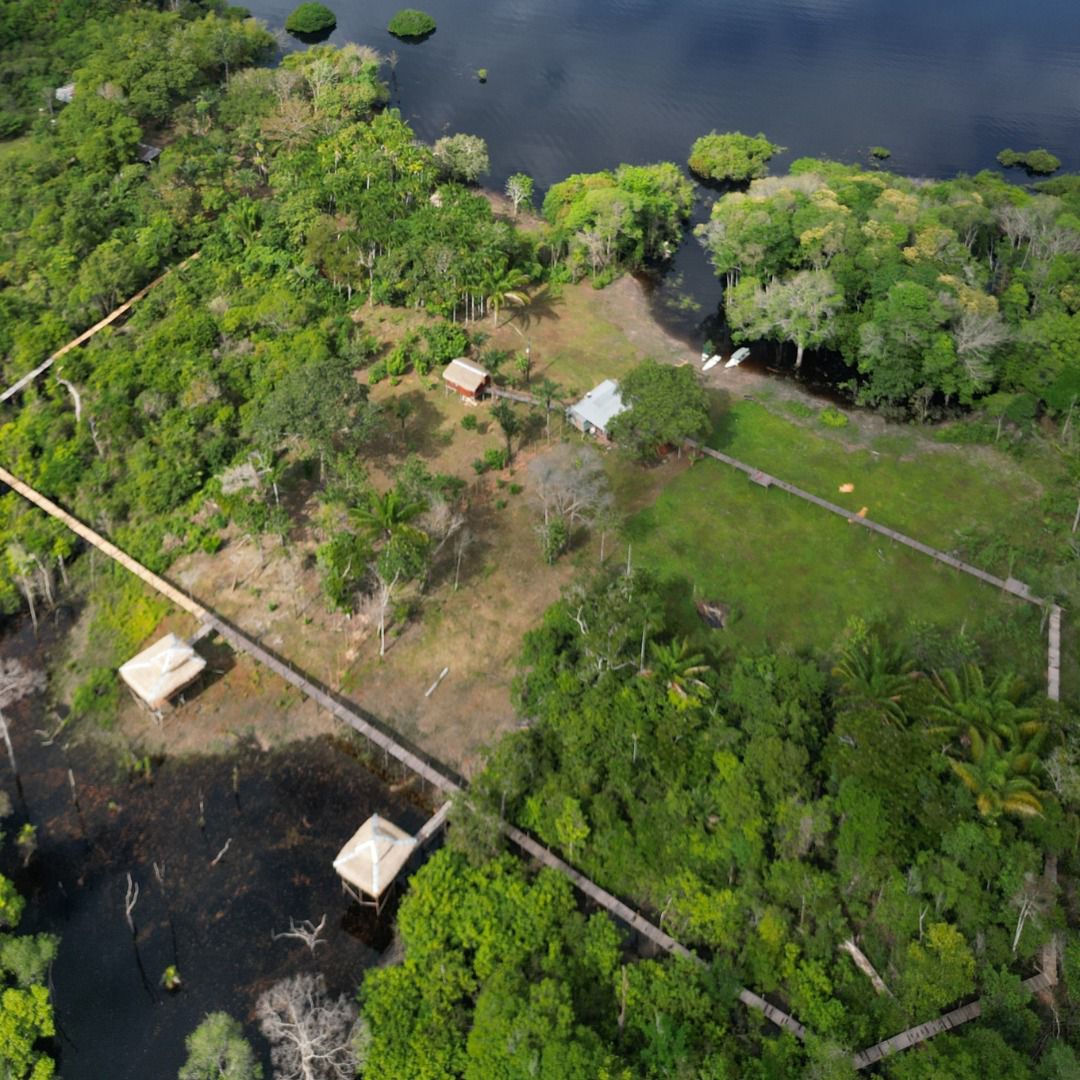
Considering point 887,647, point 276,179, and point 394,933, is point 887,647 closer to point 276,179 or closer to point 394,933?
point 394,933

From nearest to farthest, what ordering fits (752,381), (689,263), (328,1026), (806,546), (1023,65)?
(328,1026) < (806,546) < (752,381) < (689,263) < (1023,65)

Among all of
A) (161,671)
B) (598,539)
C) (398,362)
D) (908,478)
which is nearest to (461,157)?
(398,362)

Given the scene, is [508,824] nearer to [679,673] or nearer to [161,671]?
[679,673]

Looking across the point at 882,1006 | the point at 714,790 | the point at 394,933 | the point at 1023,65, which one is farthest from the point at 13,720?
the point at 1023,65

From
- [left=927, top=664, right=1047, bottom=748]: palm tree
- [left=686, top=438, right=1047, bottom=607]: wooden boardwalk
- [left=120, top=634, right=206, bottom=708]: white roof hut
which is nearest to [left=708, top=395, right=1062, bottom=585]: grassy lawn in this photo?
[left=686, top=438, right=1047, bottom=607]: wooden boardwalk

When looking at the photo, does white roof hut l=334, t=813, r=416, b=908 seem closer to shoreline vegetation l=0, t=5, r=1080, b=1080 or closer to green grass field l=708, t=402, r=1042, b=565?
shoreline vegetation l=0, t=5, r=1080, b=1080

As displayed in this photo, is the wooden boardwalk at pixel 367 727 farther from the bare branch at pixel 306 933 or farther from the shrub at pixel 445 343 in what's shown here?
the shrub at pixel 445 343
